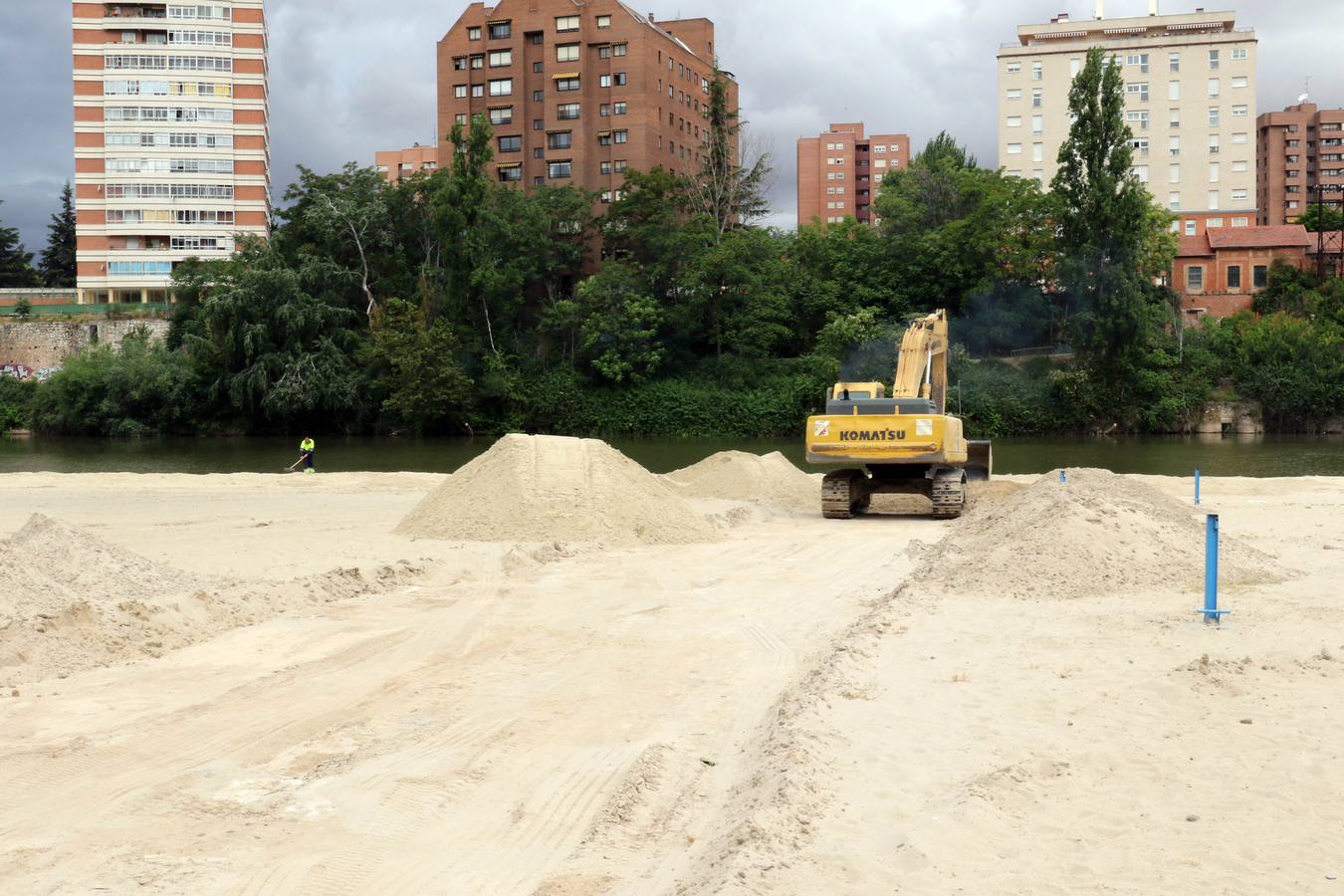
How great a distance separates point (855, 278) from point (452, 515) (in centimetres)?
5129

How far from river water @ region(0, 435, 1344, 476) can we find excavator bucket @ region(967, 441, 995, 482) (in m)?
11.0

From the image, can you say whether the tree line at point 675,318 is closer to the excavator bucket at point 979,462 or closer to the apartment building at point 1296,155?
the excavator bucket at point 979,462

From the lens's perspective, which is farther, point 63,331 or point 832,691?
point 63,331

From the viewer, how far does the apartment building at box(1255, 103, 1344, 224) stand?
476 ft

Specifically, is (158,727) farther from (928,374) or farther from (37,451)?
(37,451)

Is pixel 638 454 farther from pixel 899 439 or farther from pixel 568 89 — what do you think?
pixel 568 89

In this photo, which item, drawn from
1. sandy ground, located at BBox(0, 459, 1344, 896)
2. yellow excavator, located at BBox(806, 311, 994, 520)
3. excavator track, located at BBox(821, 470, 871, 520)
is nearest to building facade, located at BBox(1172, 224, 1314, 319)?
yellow excavator, located at BBox(806, 311, 994, 520)

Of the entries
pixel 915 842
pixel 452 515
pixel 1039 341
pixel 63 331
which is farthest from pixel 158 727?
pixel 63 331

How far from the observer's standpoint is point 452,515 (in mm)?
18953

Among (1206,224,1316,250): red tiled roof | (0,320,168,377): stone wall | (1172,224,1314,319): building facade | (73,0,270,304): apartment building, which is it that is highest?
(73,0,270,304): apartment building

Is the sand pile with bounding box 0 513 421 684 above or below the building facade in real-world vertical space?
below

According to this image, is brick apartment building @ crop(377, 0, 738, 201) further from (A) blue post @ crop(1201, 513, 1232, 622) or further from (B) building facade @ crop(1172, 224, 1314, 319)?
(A) blue post @ crop(1201, 513, 1232, 622)

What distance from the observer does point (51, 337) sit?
75.4 meters

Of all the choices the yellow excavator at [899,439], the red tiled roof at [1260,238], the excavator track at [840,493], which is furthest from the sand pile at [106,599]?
the red tiled roof at [1260,238]
